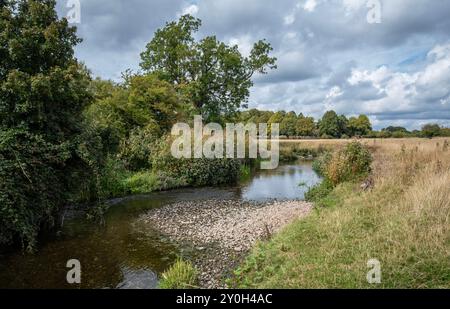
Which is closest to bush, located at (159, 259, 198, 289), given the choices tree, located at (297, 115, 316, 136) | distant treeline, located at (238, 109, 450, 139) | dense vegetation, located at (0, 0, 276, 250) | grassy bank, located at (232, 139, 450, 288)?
grassy bank, located at (232, 139, 450, 288)

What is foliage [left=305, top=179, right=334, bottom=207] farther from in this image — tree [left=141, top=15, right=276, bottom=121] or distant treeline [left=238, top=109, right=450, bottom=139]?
distant treeline [left=238, top=109, right=450, bottom=139]

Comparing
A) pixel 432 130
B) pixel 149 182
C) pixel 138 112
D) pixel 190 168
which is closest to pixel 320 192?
pixel 190 168

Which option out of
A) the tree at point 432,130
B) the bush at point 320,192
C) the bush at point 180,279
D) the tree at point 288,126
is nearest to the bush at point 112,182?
the bush at point 320,192

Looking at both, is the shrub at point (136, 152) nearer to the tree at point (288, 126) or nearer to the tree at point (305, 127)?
the tree at point (305, 127)

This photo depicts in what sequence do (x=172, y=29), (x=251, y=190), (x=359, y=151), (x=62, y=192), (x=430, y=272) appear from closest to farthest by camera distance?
(x=430, y=272)
(x=62, y=192)
(x=359, y=151)
(x=251, y=190)
(x=172, y=29)

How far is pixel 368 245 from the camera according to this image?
600 centimetres

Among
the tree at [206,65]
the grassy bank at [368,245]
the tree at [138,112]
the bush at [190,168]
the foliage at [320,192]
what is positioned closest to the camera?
the grassy bank at [368,245]

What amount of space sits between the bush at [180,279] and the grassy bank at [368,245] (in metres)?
0.91

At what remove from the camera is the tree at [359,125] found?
267ft

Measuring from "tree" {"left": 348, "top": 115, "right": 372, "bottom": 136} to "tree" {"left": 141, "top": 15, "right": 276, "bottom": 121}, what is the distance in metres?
53.9

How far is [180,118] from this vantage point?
28.0 meters
